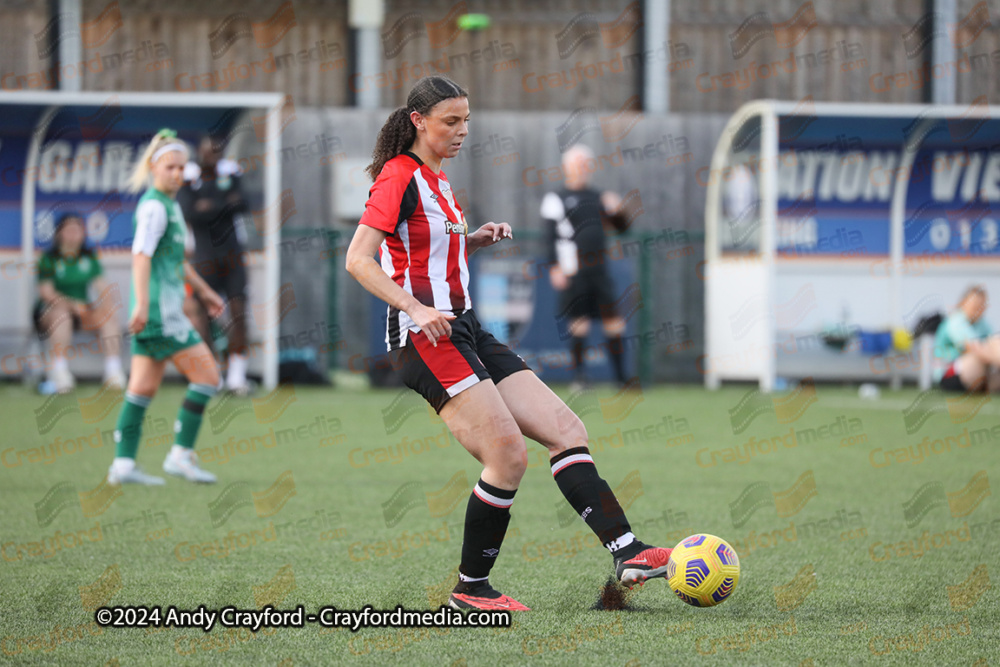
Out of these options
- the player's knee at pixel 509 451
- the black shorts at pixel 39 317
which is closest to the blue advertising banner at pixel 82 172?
the black shorts at pixel 39 317

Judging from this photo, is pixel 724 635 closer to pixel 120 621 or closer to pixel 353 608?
pixel 353 608

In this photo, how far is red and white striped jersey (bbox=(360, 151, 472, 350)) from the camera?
4.25 meters

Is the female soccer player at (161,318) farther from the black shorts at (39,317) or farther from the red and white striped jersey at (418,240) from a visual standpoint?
the black shorts at (39,317)

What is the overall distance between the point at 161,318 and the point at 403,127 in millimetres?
3351

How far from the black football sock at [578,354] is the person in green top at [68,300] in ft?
15.9

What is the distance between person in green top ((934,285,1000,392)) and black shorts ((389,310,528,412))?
9388 mm

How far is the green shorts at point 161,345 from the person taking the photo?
7.36 metres

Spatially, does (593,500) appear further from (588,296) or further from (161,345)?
(588,296)

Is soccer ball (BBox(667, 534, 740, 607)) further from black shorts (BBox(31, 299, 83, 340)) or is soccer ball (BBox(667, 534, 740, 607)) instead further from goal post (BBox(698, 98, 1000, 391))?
black shorts (BBox(31, 299, 83, 340))

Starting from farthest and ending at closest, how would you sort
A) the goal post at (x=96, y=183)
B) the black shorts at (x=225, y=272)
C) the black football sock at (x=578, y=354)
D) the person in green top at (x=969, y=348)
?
the goal post at (x=96, y=183) < the black football sock at (x=578, y=354) < the black shorts at (x=225, y=272) < the person in green top at (x=969, y=348)

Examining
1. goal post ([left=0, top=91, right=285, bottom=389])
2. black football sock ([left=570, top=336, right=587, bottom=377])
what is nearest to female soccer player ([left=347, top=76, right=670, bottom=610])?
black football sock ([left=570, top=336, right=587, bottom=377])

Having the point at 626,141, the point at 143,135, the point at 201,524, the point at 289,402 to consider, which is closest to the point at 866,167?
the point at 626,141

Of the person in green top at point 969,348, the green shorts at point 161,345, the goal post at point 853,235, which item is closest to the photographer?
the green shorts at point 161,345

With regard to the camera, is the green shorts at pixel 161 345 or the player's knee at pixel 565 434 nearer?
the player's knee at pixel 565 434
